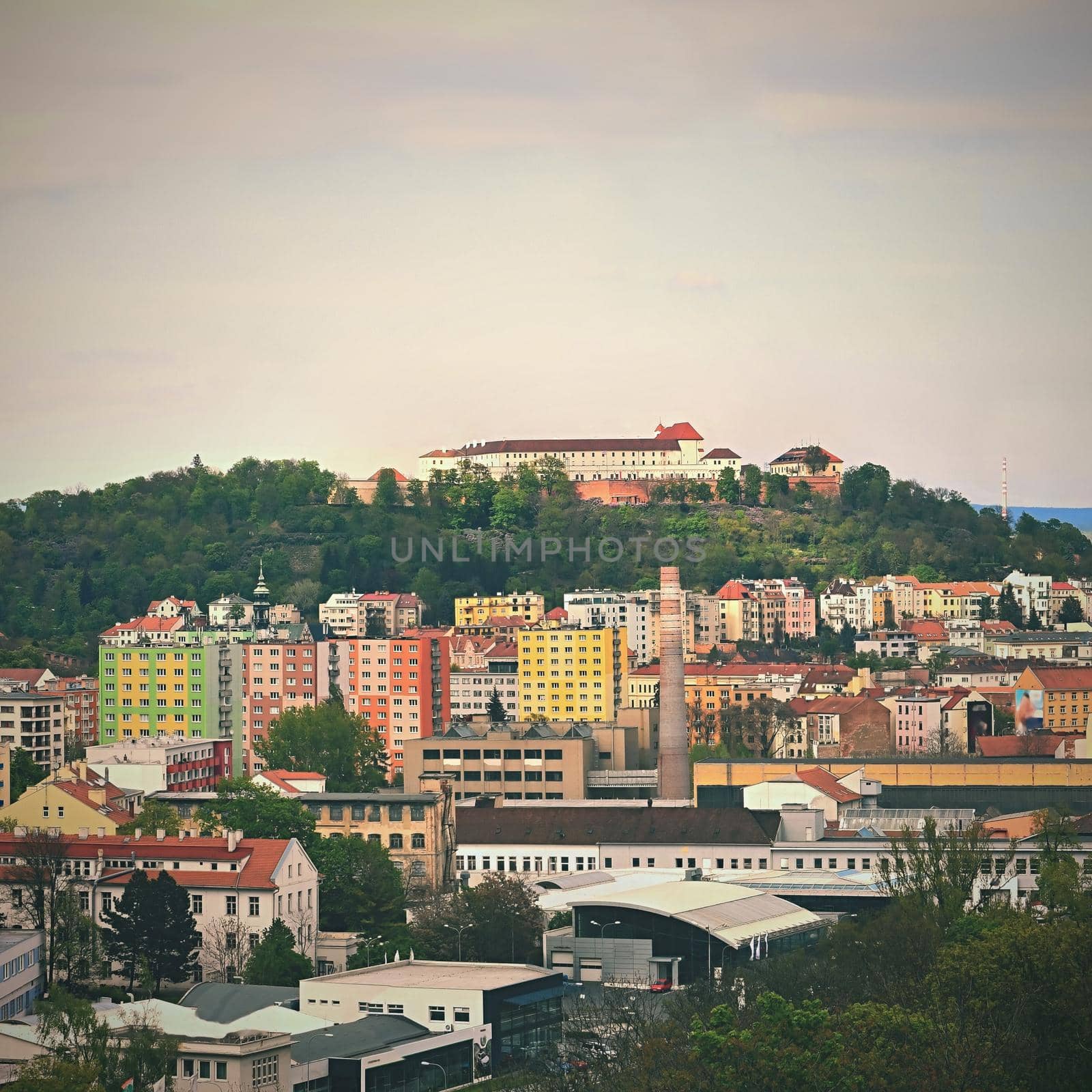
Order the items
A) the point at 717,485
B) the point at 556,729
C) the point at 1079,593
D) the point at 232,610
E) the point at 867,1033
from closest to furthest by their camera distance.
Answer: the point at 867,1033, the point at 556,729, the point at 232,610, the point at 1079,593, the point at 717,485

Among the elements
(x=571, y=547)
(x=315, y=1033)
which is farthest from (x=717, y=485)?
(x=315, y=1033)

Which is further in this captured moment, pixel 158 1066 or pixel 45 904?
pixel 45 904

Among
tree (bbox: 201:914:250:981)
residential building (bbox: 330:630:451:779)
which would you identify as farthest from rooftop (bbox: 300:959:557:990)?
residential building (bbox: 330:630:451:779)

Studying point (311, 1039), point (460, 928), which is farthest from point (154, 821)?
point (311, 1039)

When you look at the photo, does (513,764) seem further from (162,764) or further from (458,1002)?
(458,1002)

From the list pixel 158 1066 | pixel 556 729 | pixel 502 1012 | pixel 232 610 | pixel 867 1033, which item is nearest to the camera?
pixel 867 1033

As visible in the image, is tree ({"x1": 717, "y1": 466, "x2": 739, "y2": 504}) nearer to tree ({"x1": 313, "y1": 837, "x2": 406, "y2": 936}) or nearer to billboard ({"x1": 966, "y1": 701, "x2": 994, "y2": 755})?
billboard ({"x1": 966, "y1": 701, "x2": 994, "y2": 755})

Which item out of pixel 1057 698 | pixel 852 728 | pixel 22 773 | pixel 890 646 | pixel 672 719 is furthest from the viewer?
pixel 890 646

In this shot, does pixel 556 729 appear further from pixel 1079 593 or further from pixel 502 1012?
pixel 1079 593

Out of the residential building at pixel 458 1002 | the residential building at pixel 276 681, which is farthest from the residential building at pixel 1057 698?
the residential building at pixel 458 1002
